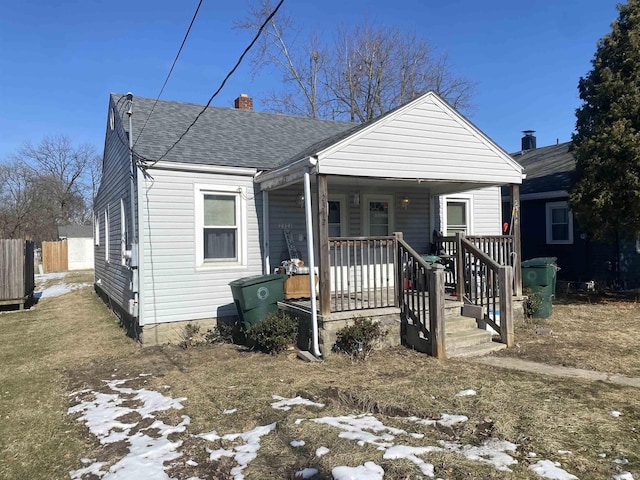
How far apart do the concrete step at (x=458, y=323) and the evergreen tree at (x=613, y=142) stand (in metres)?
5.22

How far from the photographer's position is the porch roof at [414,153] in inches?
289

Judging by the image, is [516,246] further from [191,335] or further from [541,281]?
[191,335]

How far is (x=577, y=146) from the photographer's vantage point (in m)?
12.0

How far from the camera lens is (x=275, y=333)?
7.28 meters

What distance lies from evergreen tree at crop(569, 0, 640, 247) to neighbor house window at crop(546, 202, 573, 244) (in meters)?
3.59

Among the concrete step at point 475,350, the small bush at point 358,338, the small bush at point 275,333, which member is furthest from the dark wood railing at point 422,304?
the small bush at point 275,333

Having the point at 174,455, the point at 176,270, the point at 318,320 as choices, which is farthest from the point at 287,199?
the point at 174,455

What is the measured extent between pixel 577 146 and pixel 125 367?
11736mm

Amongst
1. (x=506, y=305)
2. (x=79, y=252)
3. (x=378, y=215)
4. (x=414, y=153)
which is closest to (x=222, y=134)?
(x=378, y=215)

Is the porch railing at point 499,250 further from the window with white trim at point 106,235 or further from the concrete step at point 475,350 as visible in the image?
the window with white trim at point 106,235

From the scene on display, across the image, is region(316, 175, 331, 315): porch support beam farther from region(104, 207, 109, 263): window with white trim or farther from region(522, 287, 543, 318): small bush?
region(104, 207, 109, 263): window with white trim

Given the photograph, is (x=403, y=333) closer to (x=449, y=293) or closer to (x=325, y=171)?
(x=449, y=293)

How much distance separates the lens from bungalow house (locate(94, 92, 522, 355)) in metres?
7.38

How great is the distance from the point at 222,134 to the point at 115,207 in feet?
10.7
